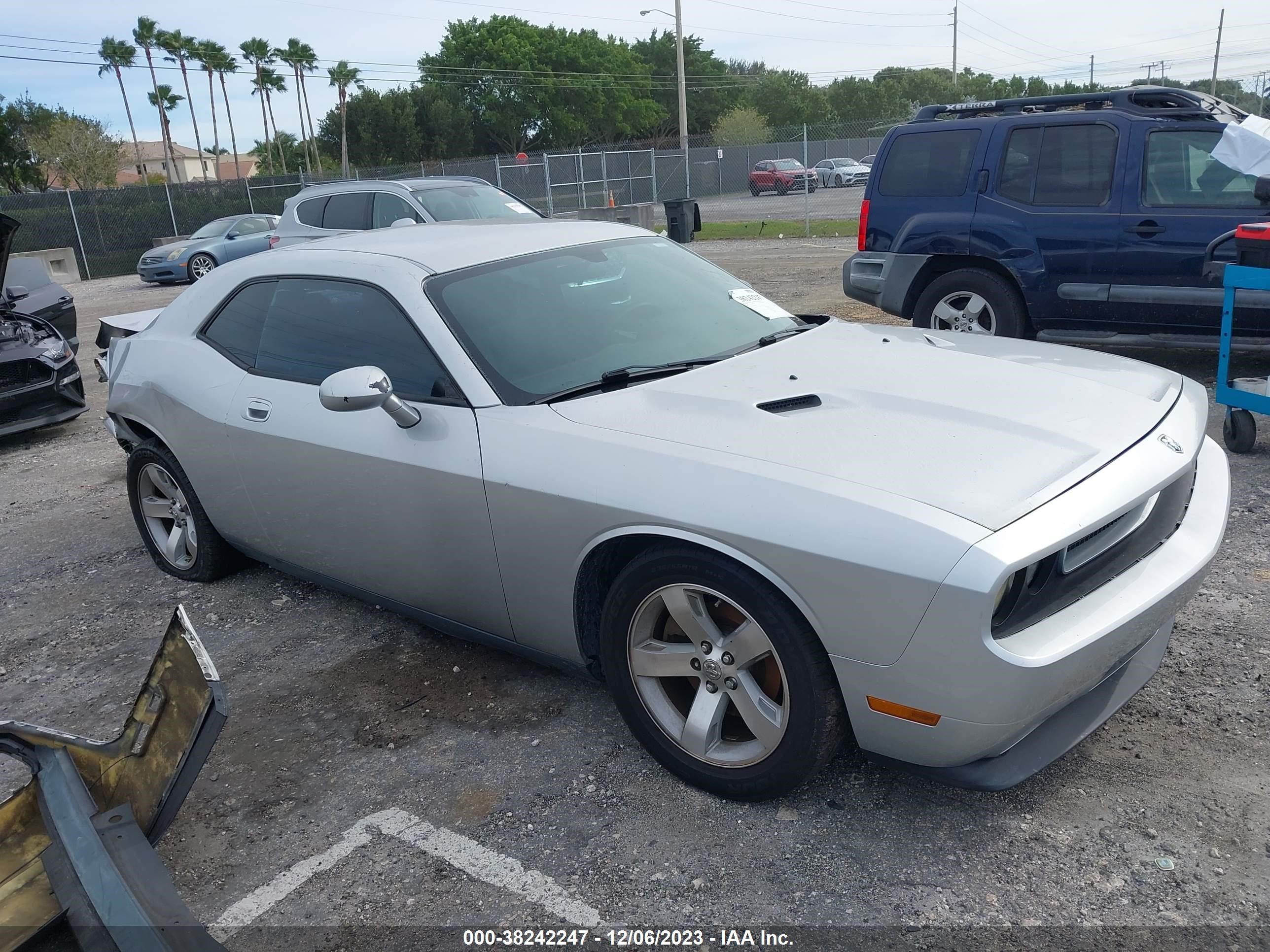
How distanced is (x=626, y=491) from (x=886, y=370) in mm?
1085

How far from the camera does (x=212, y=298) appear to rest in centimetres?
446

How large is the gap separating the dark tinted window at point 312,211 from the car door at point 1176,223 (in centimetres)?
947

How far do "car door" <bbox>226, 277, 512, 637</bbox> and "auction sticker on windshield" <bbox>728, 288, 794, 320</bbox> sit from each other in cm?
133

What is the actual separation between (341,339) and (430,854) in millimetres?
1932

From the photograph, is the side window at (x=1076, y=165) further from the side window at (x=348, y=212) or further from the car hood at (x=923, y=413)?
the side window at (x=348, y=212)

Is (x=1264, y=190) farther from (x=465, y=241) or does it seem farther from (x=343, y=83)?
(x=343, y=83)

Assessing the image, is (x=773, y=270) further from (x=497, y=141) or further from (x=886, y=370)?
(x=497, y=141)

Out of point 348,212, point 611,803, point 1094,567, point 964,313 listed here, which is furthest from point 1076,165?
point 348,212

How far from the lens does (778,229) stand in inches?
902

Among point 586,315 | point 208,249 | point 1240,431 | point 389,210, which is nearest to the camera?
point 586,315

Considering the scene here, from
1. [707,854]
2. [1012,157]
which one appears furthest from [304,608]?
[1012,157]

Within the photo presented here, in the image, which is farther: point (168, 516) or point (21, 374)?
point (21, 374)

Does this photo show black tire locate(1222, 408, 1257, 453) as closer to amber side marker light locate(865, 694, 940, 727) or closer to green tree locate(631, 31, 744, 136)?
amber side marker light locate(865, 694, 940, 727)

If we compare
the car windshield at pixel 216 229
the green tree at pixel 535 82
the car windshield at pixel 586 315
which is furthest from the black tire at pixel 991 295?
the green tree at pixel 535 82
